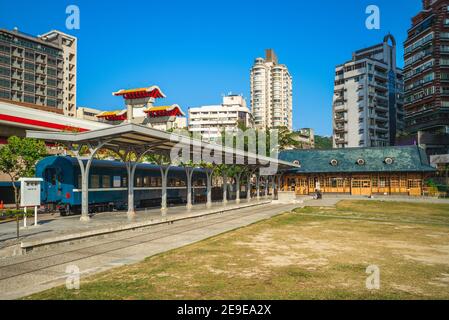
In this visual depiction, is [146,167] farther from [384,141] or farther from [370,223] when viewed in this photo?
[384,141]

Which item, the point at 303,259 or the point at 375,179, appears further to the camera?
the point at 375,179

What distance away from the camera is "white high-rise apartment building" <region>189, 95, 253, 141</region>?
132000 millimetres

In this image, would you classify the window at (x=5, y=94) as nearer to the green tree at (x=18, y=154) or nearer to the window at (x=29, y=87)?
the window at (x=29, y=87)

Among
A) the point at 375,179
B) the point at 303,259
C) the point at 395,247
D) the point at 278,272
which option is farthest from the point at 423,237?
the point at 375,179

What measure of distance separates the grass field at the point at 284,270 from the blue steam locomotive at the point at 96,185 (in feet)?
37.1

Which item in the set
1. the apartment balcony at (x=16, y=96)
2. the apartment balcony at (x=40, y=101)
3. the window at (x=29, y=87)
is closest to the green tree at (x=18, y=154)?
the apartment balcony at (x=16, y=96)

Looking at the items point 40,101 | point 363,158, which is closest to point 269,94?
point 40,101

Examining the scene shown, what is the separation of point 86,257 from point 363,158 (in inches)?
1903

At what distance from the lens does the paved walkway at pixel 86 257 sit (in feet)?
27.6

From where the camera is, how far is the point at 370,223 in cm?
2073

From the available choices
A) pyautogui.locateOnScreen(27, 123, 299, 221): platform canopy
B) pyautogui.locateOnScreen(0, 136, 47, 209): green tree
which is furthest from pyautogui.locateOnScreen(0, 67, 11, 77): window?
pyautogui.locateOnScreen(27, 123, 299, 221): platform canopy
